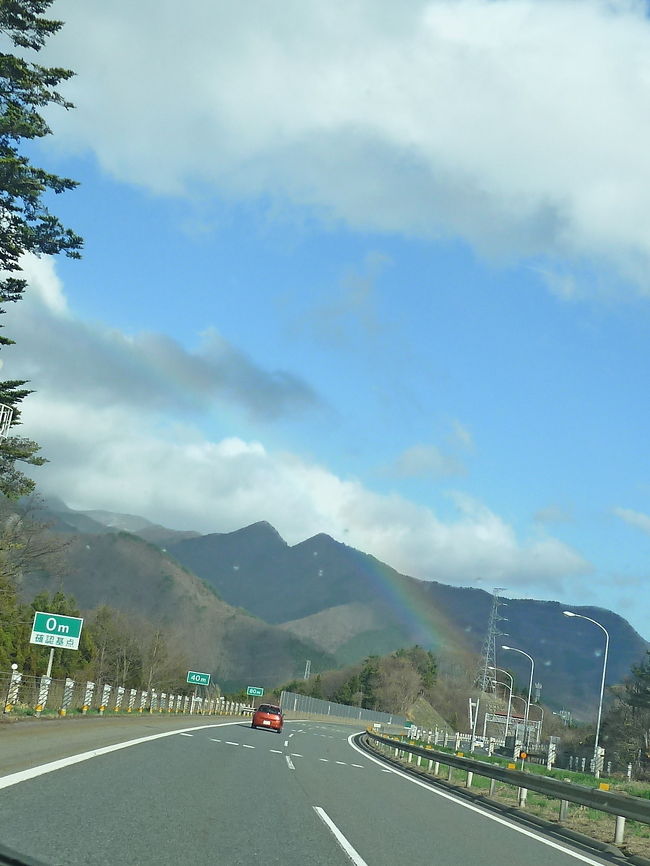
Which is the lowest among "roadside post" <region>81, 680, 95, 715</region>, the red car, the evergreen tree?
the red car

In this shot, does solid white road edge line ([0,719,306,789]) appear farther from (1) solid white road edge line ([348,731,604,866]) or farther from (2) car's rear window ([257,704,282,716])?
(2) car's rear window ([257,704,282,716])

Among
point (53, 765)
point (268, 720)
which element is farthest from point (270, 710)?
point (53, 765)

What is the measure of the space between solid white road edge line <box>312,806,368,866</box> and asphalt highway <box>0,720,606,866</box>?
0.02 meters

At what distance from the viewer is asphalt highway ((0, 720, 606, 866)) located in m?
8.09

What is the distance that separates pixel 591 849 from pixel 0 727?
14.0 m

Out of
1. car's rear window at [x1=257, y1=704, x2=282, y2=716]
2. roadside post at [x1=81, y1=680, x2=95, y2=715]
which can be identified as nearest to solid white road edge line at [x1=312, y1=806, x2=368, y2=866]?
roadside post at [x1=81, y1=680, x2=95, y2=715]

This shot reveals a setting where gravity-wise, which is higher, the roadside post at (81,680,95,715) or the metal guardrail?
the metal guardrail

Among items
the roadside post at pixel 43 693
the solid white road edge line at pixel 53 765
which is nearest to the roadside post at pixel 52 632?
the roadside post at pixel 43 693

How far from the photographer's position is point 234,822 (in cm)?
1038

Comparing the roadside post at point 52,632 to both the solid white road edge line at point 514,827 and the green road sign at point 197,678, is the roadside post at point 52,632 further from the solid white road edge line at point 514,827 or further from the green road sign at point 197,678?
the green road sign at point 197,678

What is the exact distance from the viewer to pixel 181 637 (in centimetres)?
14475

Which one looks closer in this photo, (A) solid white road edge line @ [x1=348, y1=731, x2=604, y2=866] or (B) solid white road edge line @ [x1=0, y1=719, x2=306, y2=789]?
(B) solid white road edge line @ [x1=0, y1=719, x2=306, y2=789]

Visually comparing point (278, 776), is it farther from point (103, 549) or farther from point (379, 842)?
point (103, 549)

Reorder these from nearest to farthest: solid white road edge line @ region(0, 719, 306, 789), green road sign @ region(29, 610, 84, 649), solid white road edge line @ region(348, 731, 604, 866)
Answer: solid white road edge line @ region(0, 719, 306, 789), solid white road edge line @ region(348, 731, 604, 866), green road sign @ region(29, 610, 84, 649)
